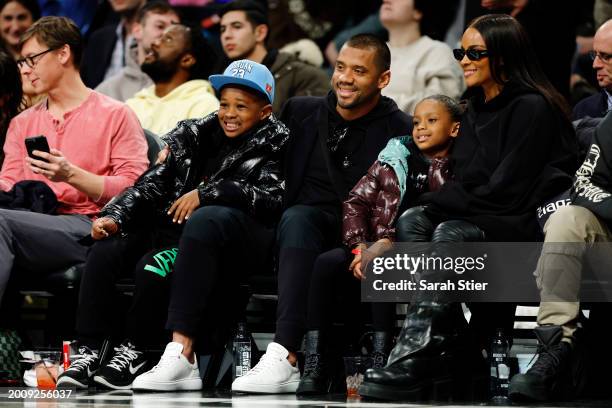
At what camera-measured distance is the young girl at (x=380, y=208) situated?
5.46 m

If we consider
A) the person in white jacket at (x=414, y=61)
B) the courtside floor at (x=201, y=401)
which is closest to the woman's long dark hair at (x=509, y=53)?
the courtside floor at (x=201, y=401)

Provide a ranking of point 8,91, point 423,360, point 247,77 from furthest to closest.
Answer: point 8,91
point 247,77
point 423,360

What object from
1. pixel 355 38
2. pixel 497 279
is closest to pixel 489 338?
pixel 497 279

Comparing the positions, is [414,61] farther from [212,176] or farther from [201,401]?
[201,401]

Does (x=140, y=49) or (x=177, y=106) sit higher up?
(x=140, y=49)

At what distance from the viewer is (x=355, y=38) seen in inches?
247

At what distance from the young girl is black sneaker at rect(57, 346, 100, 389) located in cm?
110

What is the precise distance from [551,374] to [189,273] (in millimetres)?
1753

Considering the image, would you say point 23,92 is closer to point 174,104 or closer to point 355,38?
point 174,104

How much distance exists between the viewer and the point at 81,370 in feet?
19.1

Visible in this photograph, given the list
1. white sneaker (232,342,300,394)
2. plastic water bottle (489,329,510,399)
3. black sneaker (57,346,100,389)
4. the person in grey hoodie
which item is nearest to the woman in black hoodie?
plastic water bottle (489,329,510,399)

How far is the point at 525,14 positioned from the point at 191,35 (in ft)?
7.34

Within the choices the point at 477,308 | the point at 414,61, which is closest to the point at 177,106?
the point at 414,61

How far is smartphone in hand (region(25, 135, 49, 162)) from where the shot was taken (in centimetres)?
630
